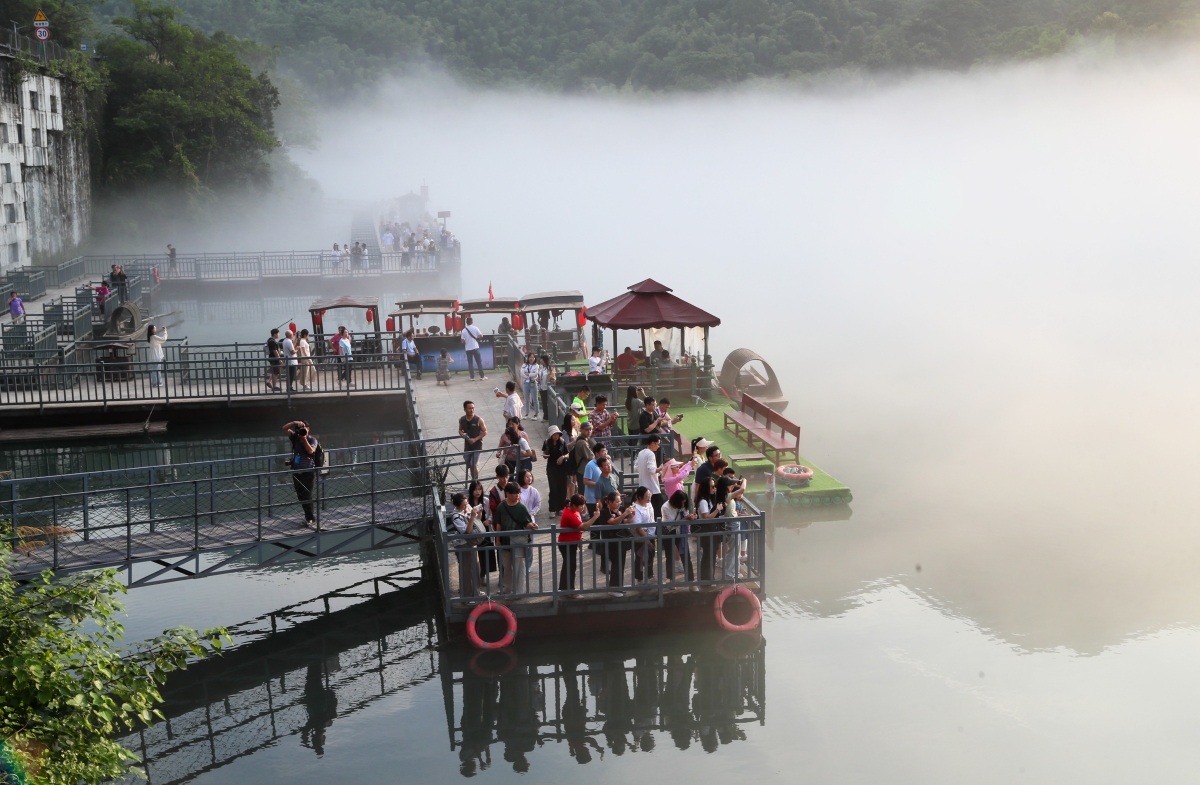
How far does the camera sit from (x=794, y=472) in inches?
818

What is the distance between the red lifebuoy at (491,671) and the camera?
13805mm

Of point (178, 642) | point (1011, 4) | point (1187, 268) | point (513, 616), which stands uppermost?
point (1011, 4)

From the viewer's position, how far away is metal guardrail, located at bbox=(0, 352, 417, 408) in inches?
1050

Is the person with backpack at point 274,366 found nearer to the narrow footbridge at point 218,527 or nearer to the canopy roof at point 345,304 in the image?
the canopy roof at point 345,304

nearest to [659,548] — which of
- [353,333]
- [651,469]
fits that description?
[651,469]

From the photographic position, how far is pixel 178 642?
7965 millimetres

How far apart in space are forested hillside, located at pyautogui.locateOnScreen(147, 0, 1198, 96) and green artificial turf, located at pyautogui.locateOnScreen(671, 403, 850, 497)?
67320 millimetres

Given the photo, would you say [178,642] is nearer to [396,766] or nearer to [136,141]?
[396,766]

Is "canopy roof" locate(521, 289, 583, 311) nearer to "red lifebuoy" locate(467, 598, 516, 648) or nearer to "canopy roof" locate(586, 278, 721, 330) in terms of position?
"canopy roof" locate(586, 278, 721, 330)

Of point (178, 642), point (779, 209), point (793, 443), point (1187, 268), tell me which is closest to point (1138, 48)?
point (1187, 268)

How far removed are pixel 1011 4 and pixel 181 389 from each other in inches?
3530

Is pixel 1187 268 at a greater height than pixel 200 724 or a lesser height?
greater

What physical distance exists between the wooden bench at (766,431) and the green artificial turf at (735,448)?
20 cm

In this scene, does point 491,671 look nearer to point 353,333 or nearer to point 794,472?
point 794,472
